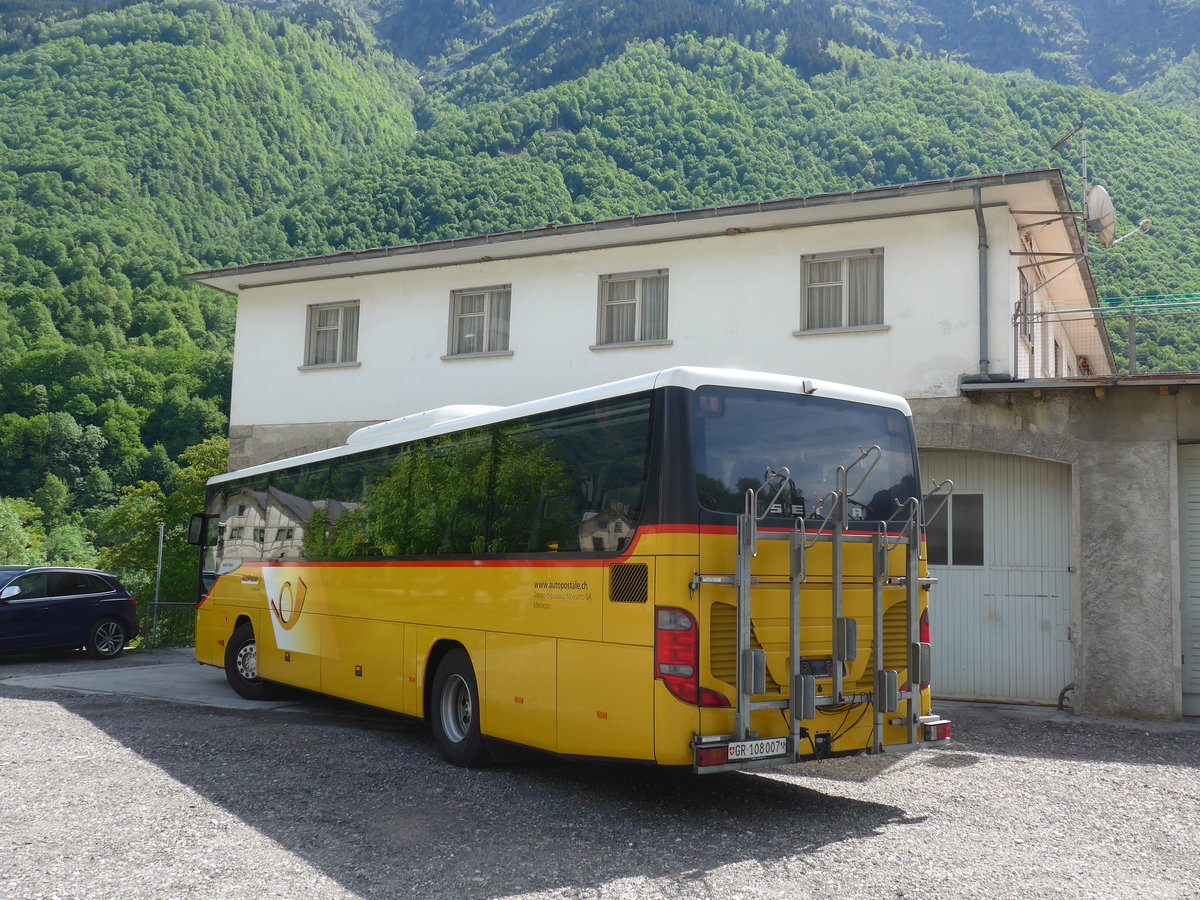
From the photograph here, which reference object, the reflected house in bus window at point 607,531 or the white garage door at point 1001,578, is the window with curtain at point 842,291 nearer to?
the white garage door at point 1001,578


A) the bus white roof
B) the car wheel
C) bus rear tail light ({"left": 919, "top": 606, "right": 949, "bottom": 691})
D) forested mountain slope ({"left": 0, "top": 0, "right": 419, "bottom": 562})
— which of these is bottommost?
the car wheel

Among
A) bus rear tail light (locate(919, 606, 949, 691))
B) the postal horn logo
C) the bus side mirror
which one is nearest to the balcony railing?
bus rear tail light (locate(919, 606, 949, 691))

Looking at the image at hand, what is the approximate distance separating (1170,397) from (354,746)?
33.5ft

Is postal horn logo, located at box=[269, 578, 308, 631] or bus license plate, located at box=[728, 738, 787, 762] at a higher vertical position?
postal horn logo, located at box=[269, 578, 308, 631]

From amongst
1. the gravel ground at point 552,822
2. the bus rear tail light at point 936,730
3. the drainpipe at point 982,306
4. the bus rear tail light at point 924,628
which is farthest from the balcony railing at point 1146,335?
the bus rear tail light at point 936,730

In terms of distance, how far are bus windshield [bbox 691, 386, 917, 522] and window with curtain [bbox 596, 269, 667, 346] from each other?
899cm

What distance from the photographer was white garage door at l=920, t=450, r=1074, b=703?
47.1 feet

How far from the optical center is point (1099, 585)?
1369 centimetres

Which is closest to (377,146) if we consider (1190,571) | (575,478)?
(1190,571)

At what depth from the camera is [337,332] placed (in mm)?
20391

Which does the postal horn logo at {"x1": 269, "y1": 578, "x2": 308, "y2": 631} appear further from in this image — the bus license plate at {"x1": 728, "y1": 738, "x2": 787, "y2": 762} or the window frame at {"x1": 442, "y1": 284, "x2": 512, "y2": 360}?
the window frame at {"x1": 442, "y1": 284, "x2": 512, "y2": 360}

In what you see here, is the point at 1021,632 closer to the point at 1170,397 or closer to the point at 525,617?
the point at 1170,397

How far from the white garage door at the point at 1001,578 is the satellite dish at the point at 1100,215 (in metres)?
3.64

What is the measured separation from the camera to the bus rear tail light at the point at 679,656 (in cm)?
697
